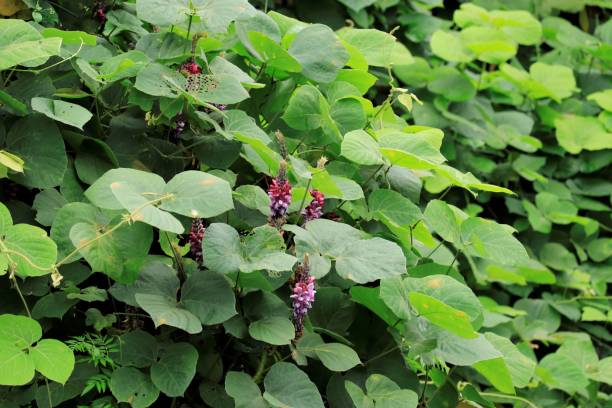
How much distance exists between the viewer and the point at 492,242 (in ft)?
5.44

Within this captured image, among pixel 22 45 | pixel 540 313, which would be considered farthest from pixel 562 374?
pixel 22 45

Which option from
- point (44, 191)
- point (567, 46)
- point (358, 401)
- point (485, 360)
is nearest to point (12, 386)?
point (44, 191)

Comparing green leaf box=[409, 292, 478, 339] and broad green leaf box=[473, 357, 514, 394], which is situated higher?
green leaf box=[409, 292, 478, 339]

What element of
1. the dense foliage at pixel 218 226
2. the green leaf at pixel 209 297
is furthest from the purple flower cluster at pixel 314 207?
the green leaf at pixel 209 297

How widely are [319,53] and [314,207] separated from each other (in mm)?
371

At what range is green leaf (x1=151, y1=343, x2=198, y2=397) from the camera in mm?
1275

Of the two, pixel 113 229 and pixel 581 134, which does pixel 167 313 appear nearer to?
pixel 113 229

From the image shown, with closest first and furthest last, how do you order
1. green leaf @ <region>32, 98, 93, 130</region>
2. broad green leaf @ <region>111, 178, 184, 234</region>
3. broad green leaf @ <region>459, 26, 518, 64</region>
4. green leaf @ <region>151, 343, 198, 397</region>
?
broad green leaf @ <region>111, 178, 184, 234</region>
green leaf @ <region>151, 343, 198, 397</region>
green leaf @ <region>32, 98, 93, 130</region>
broad green leaf @ <region>459, 26, 518, 64</region>

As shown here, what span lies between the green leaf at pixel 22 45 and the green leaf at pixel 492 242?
86 centimetres

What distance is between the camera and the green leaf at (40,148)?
1421 mm

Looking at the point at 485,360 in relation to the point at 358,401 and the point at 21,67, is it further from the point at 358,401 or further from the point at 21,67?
the point at 21,67

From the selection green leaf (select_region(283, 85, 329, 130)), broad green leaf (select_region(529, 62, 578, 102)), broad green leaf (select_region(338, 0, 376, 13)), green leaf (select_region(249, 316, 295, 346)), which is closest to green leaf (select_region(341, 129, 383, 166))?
green leaf (select_region(283, 85, 329, 130))

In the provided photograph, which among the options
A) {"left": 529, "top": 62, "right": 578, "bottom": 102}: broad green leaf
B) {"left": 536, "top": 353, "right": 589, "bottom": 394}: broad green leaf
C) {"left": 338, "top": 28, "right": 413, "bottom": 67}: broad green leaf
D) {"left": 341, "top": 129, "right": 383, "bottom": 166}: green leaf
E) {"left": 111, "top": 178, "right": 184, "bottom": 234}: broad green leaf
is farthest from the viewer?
{"left": 529, "top": 62, "right": 578, "bottom": 102}: broad green leaf

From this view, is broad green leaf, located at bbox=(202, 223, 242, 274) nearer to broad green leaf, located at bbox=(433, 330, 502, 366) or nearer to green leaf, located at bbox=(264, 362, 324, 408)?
green leaf, located at bbox=(264, 362, 324, 408)
